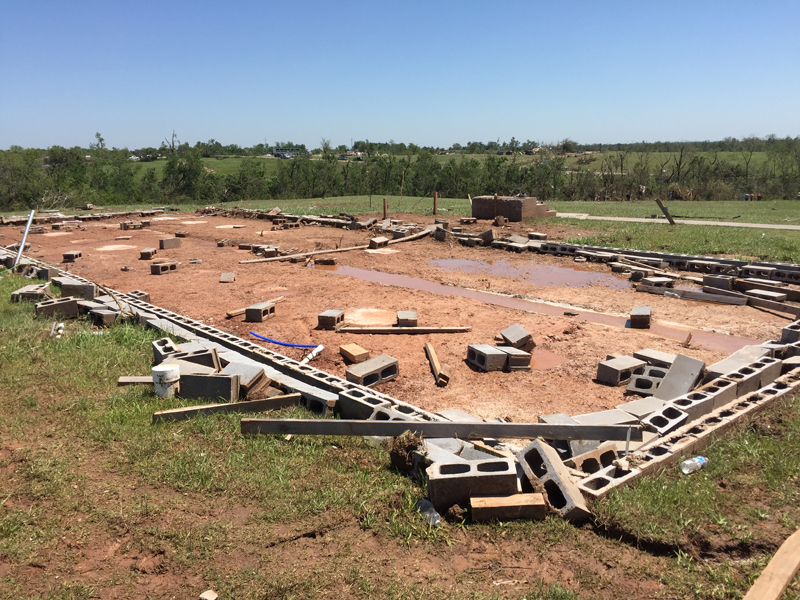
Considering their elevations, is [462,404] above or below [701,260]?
below

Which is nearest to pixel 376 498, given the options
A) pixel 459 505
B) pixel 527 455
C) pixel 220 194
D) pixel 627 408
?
pixel 459 505

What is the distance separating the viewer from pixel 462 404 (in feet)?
20.1

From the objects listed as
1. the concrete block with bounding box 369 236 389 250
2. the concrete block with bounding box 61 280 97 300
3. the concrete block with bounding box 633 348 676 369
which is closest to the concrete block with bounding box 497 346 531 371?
the concrete block with bounding box 633 348 676 369

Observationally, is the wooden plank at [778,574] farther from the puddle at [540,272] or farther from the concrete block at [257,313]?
the puddle at [540,272]

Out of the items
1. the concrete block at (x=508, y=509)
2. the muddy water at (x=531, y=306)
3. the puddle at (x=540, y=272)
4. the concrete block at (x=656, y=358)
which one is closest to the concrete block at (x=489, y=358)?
the muddy water at (x=531, y=306)

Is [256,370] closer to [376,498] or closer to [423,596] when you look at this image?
[376,498]

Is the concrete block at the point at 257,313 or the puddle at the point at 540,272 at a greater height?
the puddle at the point at 540,272

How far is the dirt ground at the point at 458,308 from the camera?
6.66 m

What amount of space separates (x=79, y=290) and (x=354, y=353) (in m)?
5.93

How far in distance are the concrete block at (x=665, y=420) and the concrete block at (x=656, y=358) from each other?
151 cm

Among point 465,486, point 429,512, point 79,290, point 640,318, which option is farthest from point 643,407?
point 79,290

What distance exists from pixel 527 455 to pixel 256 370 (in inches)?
121

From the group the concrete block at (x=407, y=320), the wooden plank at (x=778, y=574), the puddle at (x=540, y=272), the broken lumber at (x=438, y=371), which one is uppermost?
the puddle at (x=540, y=272)

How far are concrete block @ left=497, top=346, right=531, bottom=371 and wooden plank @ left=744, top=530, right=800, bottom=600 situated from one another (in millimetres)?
4017
